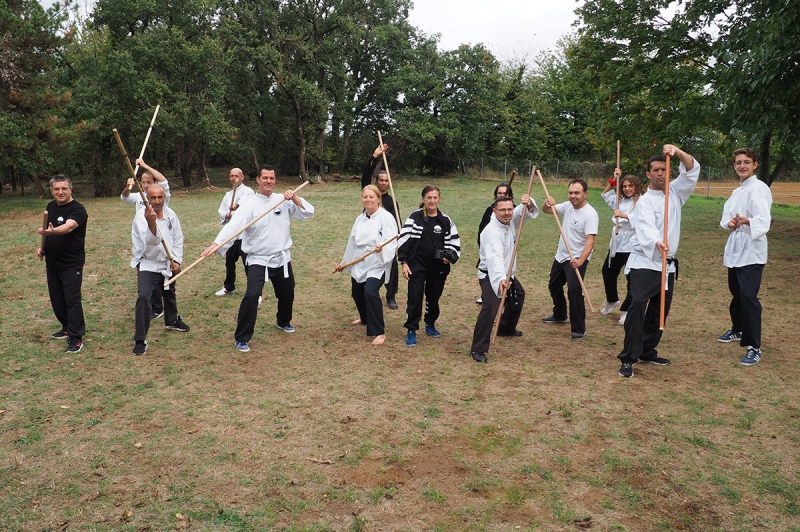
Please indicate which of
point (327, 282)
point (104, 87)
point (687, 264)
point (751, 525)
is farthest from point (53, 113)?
point (751, 525)

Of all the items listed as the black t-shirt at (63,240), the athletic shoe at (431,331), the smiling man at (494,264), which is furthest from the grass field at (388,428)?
the black t-shirt at (63,240)

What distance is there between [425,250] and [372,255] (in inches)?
27.7

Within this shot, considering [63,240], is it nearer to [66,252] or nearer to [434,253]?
[66,252]

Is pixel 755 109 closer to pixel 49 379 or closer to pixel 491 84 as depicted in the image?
pixel 49 379

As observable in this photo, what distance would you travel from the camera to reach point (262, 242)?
7.09 metres

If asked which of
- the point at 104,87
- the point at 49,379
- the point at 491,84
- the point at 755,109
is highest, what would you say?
the point at 491,84

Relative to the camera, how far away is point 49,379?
6.00m

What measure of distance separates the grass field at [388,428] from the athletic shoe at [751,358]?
161 millimetres

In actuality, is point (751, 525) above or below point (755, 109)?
below

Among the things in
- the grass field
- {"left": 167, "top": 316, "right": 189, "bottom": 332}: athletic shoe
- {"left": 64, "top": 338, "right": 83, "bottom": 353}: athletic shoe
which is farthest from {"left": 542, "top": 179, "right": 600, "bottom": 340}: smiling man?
{"left": 64, "top": 338, "right": 83, "bottom": 353}: athletic shoe

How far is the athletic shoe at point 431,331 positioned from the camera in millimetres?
7648

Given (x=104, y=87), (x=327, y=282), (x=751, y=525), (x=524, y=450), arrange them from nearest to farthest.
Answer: (x=751, y=525), (x=524, y=450), (x=327, y=282), (x=104, y=87)

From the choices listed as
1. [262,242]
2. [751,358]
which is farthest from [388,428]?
[751,358]

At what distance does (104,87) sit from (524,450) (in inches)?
1187
